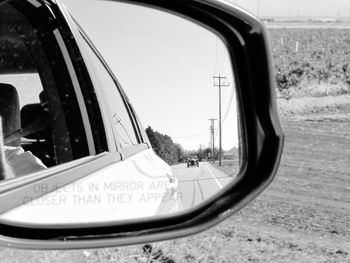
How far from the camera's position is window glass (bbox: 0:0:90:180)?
1478 millimetres

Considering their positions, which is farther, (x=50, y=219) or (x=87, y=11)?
(x=87, y=11)

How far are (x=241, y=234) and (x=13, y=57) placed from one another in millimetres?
6664

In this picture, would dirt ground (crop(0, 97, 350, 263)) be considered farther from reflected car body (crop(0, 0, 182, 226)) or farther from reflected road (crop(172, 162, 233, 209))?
reflected road (crop(172, 162, 233, 209))

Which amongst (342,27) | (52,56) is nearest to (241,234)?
(52,56)

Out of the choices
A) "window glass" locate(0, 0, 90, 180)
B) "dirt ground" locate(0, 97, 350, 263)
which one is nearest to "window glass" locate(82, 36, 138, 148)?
"window glass" locate(0, 0, 90, 180)

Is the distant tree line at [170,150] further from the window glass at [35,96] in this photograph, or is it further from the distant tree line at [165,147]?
the window glass at [35,96]

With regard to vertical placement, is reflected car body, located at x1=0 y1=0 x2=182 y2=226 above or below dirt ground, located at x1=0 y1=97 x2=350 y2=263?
above

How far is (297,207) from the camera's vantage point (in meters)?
11.5

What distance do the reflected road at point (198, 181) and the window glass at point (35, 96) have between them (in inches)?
12.0

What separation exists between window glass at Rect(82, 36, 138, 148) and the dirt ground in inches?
73.5

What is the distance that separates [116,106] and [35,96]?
374 millimetres

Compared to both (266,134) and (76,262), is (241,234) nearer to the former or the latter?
(76,262)

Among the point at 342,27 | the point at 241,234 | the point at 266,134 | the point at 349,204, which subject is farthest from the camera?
the point at 342,27

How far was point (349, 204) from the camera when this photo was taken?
12188 mm
